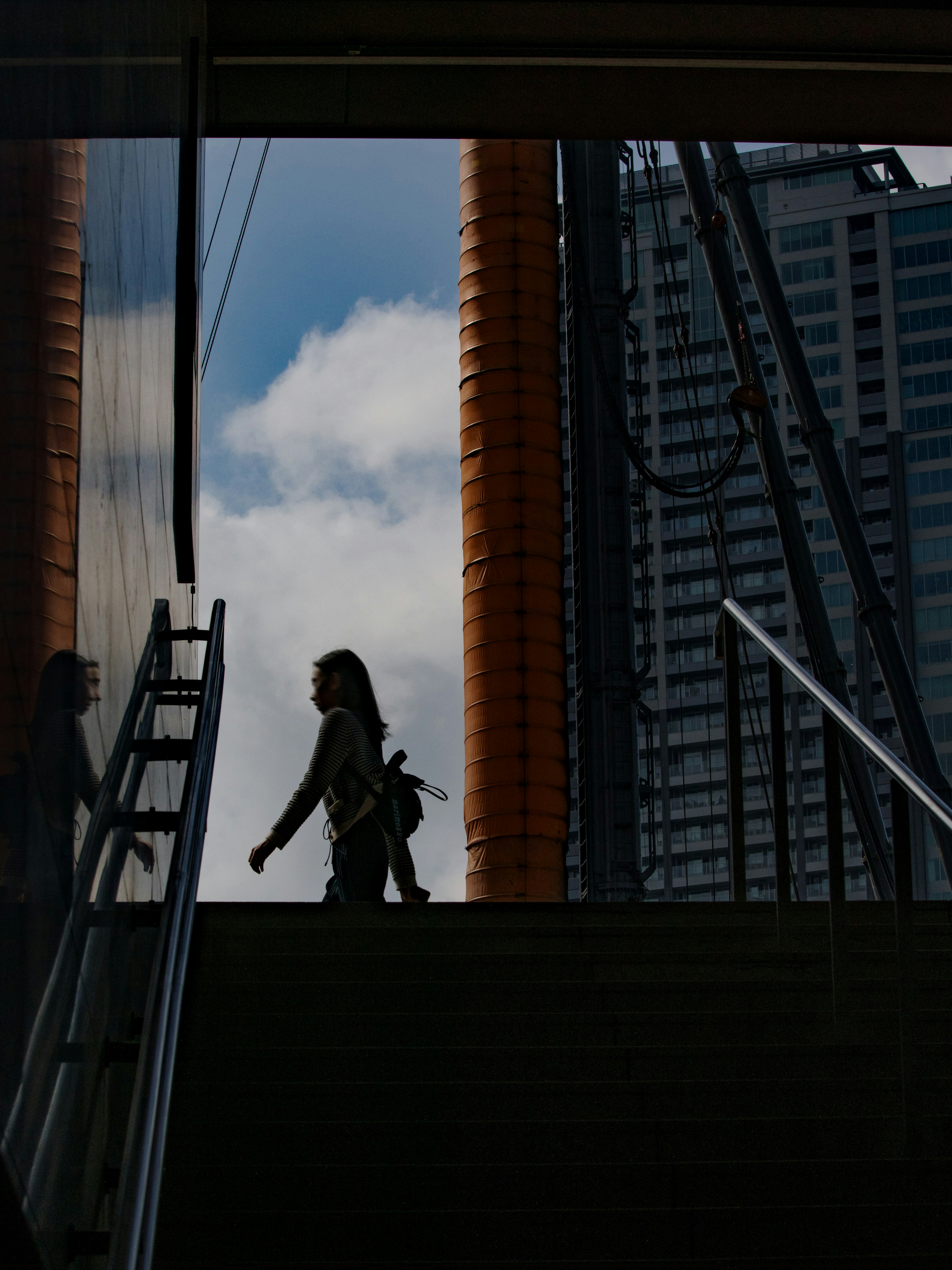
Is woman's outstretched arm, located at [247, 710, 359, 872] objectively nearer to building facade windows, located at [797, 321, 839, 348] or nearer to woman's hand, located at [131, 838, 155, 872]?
woman's hand, located at [131, 838, 155, 872]

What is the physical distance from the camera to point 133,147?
10.7ft

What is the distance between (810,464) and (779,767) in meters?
54.0

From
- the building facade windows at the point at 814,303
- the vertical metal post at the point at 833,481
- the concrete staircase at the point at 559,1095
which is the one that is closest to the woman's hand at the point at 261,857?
the concrete staircase at the point at 559,1095

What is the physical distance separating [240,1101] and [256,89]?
561 cm

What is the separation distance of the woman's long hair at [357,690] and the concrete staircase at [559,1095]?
1.83 metres

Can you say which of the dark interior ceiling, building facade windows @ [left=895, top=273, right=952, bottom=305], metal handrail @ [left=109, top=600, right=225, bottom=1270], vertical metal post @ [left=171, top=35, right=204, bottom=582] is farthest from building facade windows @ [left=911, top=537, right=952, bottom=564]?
metal handrail @ [left=109, top=600, right=225, bottom=1270]

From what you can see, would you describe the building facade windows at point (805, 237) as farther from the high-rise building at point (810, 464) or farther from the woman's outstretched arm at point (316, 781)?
the woman's outstretched arm at point (316, 781)

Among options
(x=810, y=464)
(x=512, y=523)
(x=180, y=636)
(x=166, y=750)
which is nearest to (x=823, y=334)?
(x=810, y=464)

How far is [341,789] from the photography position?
607 centimetres

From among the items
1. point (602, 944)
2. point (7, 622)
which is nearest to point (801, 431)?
point (602, 944)

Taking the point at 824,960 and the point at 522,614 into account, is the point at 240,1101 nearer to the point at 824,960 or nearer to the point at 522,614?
the point at 824,960

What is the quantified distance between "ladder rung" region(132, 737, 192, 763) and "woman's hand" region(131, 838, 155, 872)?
189 millimetres

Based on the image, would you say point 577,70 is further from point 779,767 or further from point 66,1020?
point 66,1020

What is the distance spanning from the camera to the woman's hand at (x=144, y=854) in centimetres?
348
